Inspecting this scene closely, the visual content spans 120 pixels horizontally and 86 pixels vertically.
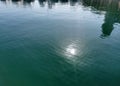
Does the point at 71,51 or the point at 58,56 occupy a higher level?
the point at 71,51

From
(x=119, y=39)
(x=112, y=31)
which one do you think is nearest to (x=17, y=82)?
(x=119, y=39)

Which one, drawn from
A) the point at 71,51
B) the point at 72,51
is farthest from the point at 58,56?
the point at 72,51

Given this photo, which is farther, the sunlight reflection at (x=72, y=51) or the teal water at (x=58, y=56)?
the sunlight reflection at (x=72, y=51)

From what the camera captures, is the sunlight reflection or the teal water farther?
the sunlight reflection

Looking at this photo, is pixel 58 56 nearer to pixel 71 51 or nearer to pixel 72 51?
pixel 71 51

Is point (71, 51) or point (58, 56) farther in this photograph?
point (71, 51)

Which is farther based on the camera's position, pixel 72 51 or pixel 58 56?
pixel 72 51

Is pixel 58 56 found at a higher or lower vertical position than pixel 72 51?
lower

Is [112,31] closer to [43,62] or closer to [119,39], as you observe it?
[119,39]

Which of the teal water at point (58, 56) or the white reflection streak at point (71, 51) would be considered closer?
the teal water at point (58, 56)

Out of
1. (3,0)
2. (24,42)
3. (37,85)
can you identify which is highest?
(3,0)

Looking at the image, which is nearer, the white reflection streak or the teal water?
the teal water
